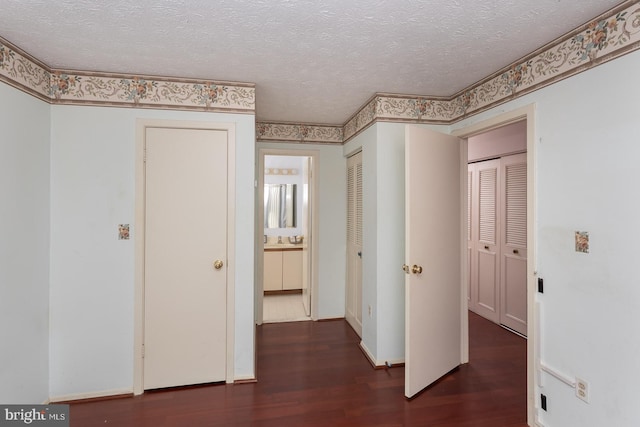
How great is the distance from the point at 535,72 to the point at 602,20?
1.32 feet

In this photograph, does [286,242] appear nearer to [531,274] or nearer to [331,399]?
[331,399]

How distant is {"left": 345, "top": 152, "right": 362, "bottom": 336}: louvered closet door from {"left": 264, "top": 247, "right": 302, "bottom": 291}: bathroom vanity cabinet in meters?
1.36

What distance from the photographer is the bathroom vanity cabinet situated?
4871mm

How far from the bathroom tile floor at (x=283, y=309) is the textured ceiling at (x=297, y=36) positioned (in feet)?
8.92

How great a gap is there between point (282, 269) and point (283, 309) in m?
0.79

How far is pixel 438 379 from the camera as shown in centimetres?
251

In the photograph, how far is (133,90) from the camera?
2.30 metres

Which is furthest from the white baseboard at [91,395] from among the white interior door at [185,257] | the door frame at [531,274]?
the door frame at [531,274]

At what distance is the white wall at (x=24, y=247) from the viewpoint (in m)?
1.81

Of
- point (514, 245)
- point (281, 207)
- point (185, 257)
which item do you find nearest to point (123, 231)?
point (185, 257)

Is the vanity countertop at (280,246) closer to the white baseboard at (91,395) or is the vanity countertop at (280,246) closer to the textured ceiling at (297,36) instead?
the white baseboard at (91,395)

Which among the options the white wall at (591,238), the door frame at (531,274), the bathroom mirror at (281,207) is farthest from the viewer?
the bathroom mirror at (281,207)

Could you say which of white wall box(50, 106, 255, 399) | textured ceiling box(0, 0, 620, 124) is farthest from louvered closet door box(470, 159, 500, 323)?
white wall box(50, 106, 255, 399)

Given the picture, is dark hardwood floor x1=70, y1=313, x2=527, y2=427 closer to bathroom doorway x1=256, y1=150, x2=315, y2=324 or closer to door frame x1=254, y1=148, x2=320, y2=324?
door frame x1=254, y1=148, x2=320, y2=324
